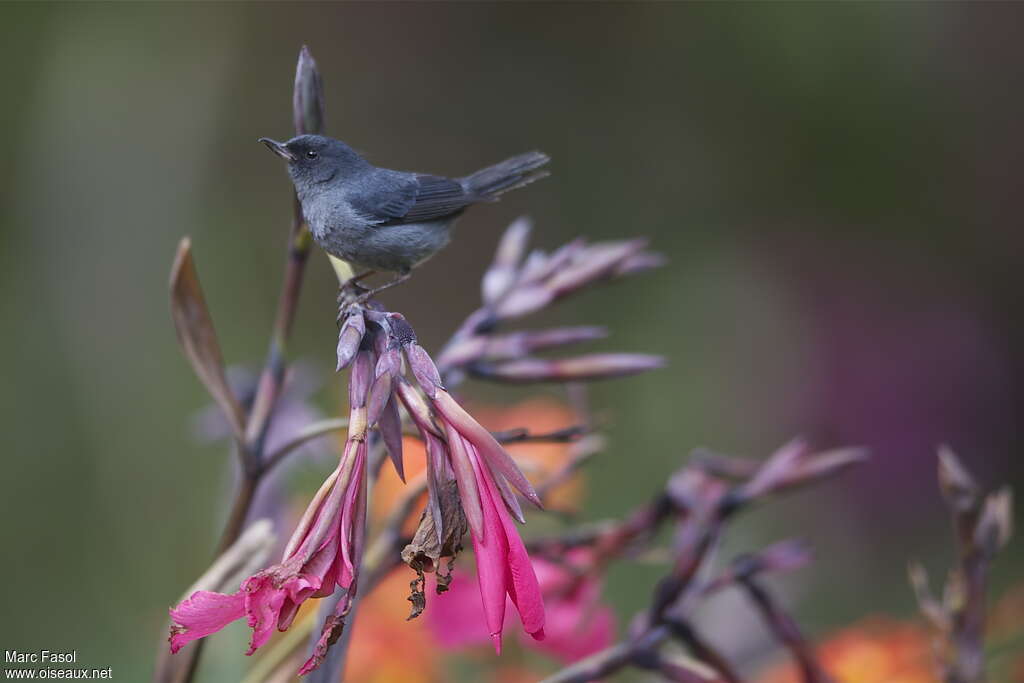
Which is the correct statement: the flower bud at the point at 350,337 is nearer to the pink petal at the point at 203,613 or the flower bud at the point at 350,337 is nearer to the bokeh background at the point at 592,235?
the pink petal at the point at 203,613

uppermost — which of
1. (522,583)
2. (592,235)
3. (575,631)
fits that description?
(522,583)

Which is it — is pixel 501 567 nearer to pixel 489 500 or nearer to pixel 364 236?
pixel 489 500

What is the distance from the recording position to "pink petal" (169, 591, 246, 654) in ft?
1.42

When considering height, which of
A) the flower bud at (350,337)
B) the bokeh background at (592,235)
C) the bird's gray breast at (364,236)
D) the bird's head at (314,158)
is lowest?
the bokeh background at (592,235)

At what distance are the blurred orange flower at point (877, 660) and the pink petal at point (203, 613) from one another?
521mm

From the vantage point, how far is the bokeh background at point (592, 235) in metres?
1.85

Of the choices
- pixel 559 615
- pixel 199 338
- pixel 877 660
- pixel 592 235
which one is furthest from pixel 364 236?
pixel 592 235

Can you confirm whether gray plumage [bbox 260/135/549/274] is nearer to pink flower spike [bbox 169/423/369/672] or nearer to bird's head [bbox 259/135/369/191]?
bird's head [bbox 259/135/369/191]

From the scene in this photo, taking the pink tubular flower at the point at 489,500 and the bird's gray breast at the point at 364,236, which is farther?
the bird's gray breast at the point at 364,236

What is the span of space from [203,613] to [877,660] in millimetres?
587

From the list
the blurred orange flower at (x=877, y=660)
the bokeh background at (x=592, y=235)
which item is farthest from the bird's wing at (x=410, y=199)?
the bokeh background at (x=592, y=235)

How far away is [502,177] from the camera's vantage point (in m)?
0.67

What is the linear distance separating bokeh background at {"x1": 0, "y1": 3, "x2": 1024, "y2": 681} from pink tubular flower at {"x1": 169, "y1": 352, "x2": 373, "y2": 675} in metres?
0.74

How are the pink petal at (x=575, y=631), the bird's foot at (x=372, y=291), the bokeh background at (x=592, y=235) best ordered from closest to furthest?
the bird's foot at (x=372, y=291)
the pink petal at (x=575, y=631)
the bokeh background at (x=592, y=235)
